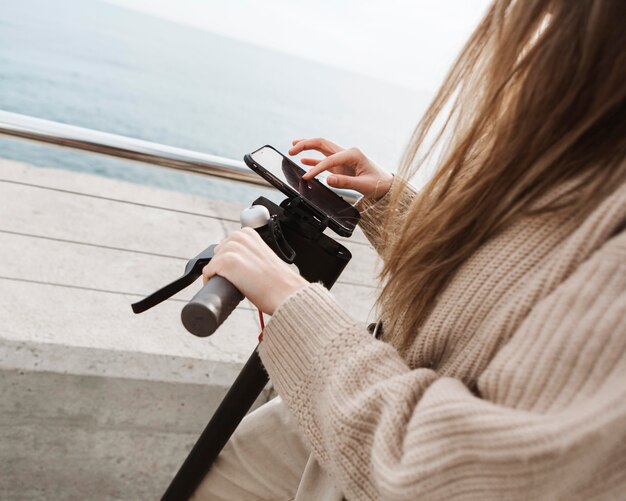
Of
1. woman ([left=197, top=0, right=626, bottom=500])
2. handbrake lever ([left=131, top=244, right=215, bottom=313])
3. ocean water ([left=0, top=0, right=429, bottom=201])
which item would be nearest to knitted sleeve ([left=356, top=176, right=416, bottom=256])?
woman ([left=197, top=0, right=626, bottom=500])

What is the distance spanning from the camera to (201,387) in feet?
4.23

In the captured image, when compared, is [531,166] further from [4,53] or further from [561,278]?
[4,53]

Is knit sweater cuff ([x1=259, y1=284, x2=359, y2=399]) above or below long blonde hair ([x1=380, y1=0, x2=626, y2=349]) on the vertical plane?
below

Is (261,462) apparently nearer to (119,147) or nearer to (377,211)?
(377,211)

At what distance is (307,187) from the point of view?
88 cm

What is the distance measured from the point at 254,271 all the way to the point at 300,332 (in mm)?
94

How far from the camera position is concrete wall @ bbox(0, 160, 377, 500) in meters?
1.20

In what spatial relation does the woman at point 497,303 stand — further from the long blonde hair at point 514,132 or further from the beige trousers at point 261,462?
the beige trousers at point 261,462

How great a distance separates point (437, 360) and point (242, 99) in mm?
60487

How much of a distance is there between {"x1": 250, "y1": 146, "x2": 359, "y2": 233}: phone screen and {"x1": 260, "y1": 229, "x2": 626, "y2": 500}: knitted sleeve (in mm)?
276

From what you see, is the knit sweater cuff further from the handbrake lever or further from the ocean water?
the ocean water

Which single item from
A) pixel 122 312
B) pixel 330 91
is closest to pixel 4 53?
pixel 122 312

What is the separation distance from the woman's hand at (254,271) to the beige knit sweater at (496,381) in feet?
0.13

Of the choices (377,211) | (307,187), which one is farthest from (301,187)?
(377,211)
